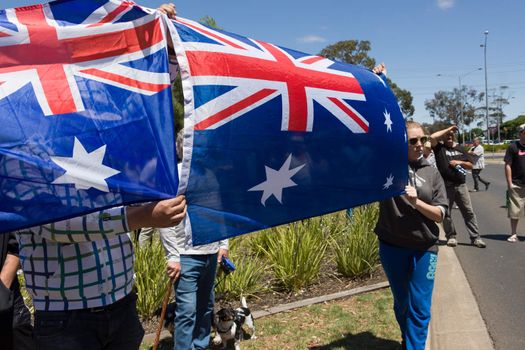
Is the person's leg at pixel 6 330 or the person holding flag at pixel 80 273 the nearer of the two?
the person holding flag at pixel 80 273

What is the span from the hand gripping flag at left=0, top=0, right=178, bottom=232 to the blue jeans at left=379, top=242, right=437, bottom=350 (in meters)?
2.23

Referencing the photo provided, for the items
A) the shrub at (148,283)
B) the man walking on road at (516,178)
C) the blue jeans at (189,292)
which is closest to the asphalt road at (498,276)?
the man walking on road at (516,178)

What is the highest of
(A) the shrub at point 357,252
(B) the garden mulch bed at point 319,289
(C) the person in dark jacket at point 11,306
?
(C) the person in dark jacket at point 11,306

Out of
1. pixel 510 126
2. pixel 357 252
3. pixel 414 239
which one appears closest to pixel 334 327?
pixel 414 239

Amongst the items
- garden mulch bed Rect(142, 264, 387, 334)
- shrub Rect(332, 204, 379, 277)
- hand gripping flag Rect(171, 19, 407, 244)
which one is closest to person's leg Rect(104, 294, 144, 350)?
hand gripping flag Rect(171, 19, 407, 244)

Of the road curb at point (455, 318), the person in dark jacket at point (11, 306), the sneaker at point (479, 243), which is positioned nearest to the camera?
the person in dark jacket at point (11, 306)

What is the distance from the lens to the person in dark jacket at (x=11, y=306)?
287cm

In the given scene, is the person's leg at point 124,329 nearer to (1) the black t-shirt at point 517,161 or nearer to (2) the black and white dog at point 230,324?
(2) the black and white dog at point 230,324

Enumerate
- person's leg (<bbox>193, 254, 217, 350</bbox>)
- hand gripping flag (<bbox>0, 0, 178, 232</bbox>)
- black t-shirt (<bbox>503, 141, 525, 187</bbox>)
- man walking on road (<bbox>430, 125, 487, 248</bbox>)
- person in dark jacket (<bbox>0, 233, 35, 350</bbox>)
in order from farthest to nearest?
1. black t-shirt (<bbox>503, 141, 525, 187</bbox>)
2. man walking on road (<bbox>430, 125, 487, 248</bbox>)
3. person's leg (<bbox>193, 254, 217, 350</bbox>)
4. person in dark jacket (<bbox>0, 233, 35, 350</bbox>)
5. hand gripping flag (<bbox>0, 0, 178, 232</bbox>)

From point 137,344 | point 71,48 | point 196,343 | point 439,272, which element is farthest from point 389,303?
point 71,48

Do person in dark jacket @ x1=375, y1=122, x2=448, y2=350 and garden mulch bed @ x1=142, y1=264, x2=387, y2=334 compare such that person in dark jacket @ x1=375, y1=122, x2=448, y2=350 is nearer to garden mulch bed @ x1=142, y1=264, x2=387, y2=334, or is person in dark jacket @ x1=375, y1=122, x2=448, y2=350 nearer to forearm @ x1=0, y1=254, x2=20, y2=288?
garden mulch bed @ x1=142, y1=264, x2=387, y2=334

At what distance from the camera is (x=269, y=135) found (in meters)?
2.44

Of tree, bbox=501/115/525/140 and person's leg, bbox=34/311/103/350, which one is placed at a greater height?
person's leg, bbox=34/311/103/350

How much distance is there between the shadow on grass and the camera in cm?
426
